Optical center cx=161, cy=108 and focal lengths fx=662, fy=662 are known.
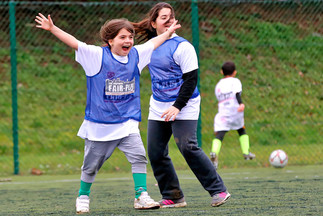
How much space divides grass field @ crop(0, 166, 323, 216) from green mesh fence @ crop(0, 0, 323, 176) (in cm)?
167

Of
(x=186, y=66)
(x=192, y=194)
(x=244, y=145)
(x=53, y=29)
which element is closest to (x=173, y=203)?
(x=192, y=194)

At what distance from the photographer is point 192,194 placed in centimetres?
619

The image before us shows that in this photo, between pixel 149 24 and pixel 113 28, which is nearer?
pixel 113 28

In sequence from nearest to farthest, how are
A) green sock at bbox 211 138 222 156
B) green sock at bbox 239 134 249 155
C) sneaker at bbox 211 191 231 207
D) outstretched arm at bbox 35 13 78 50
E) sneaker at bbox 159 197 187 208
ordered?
outstretched arm at bbox 35 13 78 50 < sneaker at bbox 211 191 231 207 < sneaker at bbox 159 197 187 208 < green sock at bbox 211 138 222 156 < green sock at bbox 239 134 249 155

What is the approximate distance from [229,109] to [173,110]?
4777 mm

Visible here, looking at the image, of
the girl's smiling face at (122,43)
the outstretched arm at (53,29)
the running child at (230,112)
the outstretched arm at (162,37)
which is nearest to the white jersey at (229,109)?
the running child at (230,112)

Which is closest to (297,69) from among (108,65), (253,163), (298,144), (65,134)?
(298,144)

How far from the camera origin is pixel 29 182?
8281 millimetres

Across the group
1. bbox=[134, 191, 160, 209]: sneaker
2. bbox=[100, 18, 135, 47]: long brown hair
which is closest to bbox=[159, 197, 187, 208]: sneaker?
bbox=[134, 191, 160, 209]: sneaker

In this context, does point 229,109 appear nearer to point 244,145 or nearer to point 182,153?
point 244,145

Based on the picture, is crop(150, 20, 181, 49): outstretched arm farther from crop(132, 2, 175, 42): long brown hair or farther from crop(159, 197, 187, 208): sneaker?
crop(159, 197, 187, 208): sneaker

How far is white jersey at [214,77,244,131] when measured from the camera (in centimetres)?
960

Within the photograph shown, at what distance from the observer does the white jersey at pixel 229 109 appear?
9.60 metres

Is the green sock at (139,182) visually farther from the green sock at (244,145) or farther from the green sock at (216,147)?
the green sock at (244,145)
